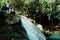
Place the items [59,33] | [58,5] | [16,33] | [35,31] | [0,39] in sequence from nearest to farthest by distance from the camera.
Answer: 1. [0,39]
2. [16,33]
3. [35,31]
4. [59,33]
5. [58,5]

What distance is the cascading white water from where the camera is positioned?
1601 cm

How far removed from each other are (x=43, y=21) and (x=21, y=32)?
8231 mm

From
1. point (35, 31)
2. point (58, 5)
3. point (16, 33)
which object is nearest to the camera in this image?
point (16, 33)

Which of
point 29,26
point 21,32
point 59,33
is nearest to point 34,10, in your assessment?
point 59,33

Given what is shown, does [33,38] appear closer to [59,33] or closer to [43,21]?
[59,33]

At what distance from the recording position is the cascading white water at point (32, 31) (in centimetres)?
1601

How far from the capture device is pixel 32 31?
16.7 metres

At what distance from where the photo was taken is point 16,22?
16.0 m

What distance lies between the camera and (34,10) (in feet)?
73.7

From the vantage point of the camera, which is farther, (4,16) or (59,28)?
(59,28)

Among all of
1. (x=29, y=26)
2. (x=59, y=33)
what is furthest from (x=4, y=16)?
(x=59, y=33)

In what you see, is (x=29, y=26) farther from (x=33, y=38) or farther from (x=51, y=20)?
(x=51, y=20)

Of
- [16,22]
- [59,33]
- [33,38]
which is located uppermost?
[16,22]

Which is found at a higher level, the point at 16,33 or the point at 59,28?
the point at 16,33
